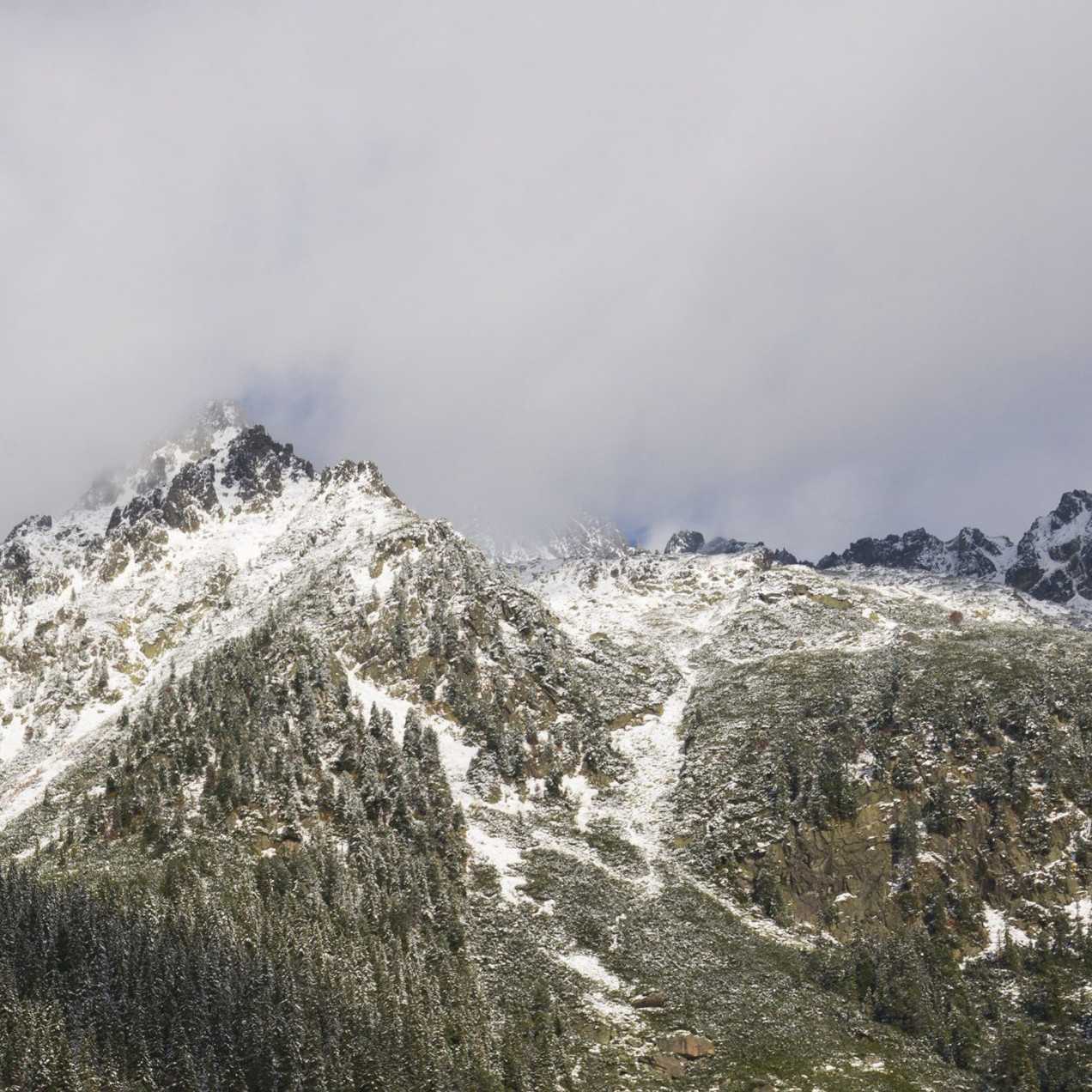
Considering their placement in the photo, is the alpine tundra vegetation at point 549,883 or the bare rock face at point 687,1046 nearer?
the alpine tundra vegetation at point 549,883

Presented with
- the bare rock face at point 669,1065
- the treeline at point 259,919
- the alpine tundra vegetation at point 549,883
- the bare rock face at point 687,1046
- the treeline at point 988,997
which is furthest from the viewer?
the bare rock face at point 687,1046

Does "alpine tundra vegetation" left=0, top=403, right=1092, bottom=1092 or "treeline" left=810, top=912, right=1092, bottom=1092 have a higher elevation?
"alpine tundra vegetation" left=0, top=403, right=1092, bottom=1092

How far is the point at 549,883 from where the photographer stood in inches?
5586

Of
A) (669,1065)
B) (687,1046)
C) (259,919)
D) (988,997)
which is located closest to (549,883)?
(687,1046)

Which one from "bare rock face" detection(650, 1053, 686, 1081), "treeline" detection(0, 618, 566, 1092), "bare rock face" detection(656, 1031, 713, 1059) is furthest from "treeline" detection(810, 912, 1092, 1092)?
"treeline" detection(0, 618, 566, 1092)

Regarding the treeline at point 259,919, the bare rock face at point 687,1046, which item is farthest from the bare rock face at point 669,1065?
the treeline at point 259,919

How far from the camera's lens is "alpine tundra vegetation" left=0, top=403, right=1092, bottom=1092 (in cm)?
9825

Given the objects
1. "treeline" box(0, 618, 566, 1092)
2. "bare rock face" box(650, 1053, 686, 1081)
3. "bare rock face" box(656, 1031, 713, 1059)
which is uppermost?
"treeline" box(0, 618, 566, 1092)

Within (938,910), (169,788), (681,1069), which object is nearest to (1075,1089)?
(938,910)

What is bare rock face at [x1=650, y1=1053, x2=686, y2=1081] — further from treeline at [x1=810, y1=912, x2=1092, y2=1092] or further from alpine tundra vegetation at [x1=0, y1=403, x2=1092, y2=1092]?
treeline at [x1=810, y1=912, x2=1092, y2=1092]

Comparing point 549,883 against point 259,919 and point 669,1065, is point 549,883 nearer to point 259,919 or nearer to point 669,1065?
point 669,1065

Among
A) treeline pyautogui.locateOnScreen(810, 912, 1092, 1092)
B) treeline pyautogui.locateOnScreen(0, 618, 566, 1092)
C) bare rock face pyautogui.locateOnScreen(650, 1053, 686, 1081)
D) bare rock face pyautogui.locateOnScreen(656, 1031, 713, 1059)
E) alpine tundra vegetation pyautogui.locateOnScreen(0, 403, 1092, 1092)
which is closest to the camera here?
treeline pyautogui.locateOnScreen(0, 618, 566, 1092)

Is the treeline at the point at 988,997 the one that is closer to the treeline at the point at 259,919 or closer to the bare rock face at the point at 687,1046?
the bare rock face at the point at 687,1046

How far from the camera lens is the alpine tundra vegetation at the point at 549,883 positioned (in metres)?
98.2
